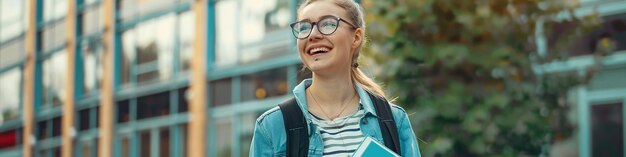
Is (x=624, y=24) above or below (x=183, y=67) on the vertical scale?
below

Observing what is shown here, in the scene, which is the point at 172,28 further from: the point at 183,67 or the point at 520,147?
the point at 520,147

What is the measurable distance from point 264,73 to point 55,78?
406 inches

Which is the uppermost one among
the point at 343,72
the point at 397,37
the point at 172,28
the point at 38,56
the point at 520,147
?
the point at 38,56

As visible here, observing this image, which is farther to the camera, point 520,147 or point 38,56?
point 38,56

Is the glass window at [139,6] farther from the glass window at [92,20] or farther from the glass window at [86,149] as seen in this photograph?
the glass window at [86,149]

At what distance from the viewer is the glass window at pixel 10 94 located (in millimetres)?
30266

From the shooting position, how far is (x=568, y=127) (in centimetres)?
1245

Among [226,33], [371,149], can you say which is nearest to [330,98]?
[371,149]

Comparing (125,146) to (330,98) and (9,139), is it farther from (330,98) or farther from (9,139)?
(330,98)

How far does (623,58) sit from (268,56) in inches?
287

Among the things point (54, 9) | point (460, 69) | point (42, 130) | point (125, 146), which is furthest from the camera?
point (42, 130)

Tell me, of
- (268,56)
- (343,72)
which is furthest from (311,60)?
(268,56)

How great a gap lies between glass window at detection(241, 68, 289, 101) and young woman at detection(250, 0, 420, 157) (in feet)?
47.5

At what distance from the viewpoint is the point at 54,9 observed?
27922 millimetres
